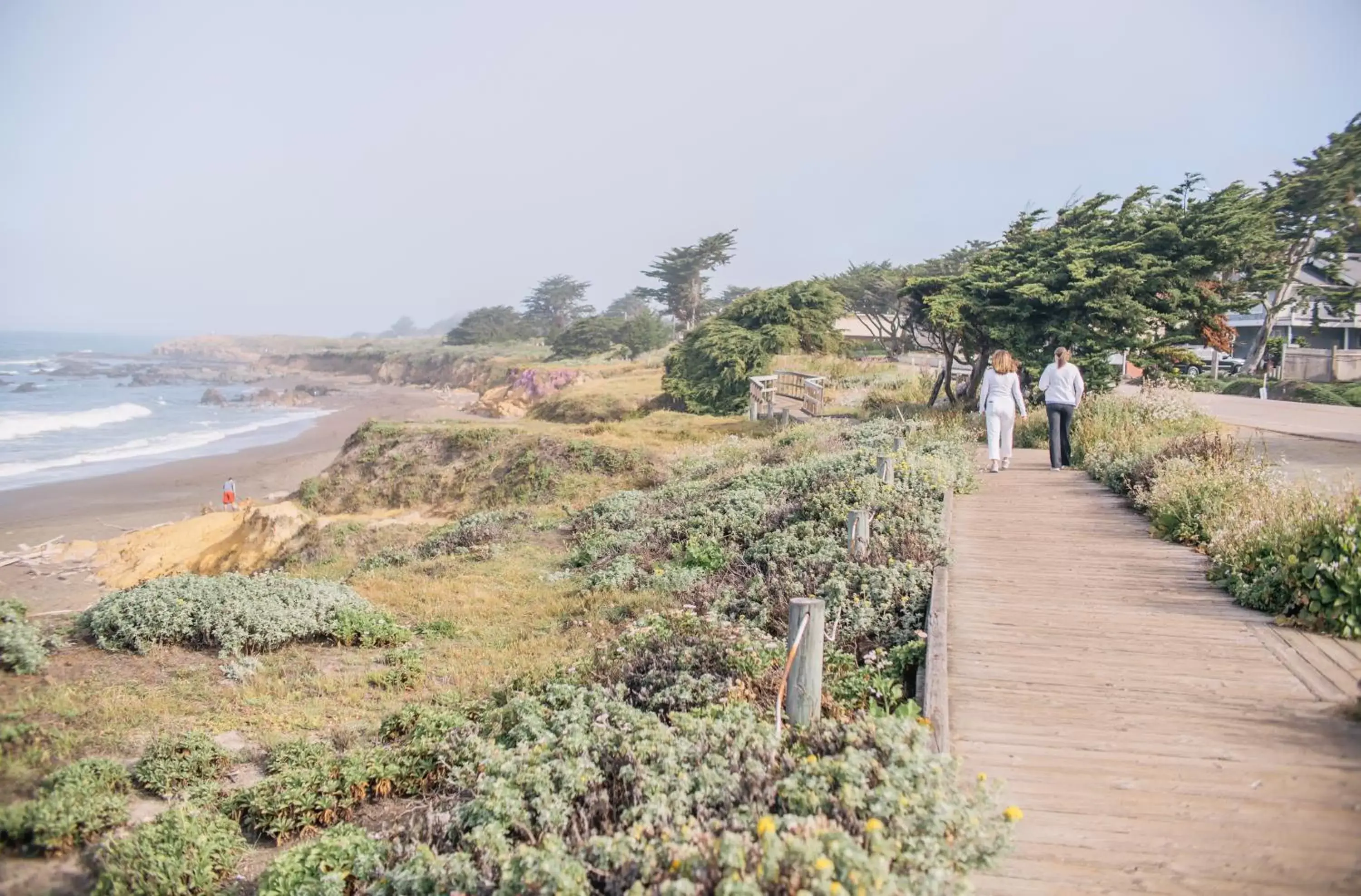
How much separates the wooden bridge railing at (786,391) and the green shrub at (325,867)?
18386 millimetres

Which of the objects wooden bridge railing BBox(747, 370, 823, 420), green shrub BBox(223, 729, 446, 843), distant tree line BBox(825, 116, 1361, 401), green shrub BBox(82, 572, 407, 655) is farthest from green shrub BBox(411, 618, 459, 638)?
wooden bridge railing BBox(747, 370, 823, 420)

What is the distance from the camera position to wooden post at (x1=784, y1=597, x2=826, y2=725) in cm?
472

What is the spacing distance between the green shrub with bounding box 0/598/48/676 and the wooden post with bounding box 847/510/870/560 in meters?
7.59

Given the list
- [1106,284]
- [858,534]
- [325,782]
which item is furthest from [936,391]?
[325,782]

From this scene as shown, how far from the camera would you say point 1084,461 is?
1243cm

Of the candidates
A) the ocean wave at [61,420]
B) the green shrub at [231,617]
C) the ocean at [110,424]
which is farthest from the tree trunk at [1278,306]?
the ocean wave at [61,420]

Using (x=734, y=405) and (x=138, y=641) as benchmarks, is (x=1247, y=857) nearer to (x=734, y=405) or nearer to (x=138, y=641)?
(x=138, y=641)

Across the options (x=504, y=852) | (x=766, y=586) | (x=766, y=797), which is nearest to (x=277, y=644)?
(x=766, y=586)

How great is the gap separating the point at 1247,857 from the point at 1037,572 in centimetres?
421

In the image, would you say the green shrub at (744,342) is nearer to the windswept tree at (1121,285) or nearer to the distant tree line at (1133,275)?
the distant tree line at (1133,275)

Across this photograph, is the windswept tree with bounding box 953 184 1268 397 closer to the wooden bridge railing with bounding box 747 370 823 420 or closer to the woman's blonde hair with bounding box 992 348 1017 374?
the woman's blonde hair with bounding box 992 348 1017 374

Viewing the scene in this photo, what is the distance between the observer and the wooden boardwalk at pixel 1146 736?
11.5 ft

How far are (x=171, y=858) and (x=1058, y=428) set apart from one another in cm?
1208

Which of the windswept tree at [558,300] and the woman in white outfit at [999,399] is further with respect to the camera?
the windswept tree at [558,300]
